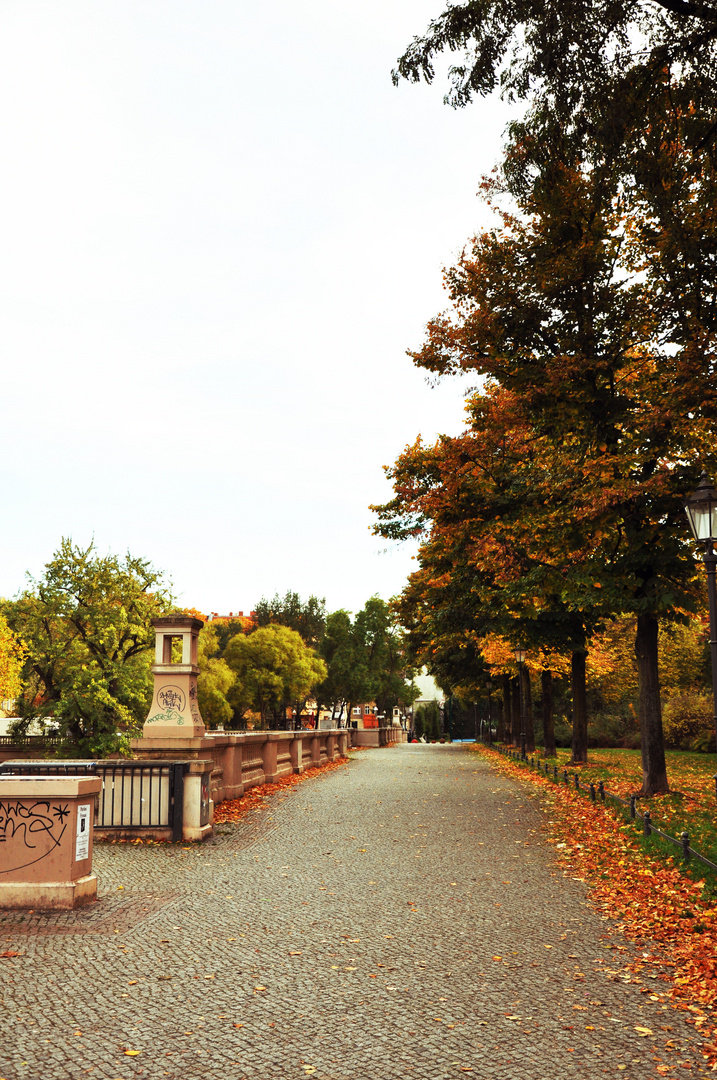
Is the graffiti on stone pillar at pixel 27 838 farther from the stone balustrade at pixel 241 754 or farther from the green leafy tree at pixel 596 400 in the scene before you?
the green leafy tree at pixel 596 400

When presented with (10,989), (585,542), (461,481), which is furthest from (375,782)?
(10,989)

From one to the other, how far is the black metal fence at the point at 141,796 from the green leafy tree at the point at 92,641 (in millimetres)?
16090

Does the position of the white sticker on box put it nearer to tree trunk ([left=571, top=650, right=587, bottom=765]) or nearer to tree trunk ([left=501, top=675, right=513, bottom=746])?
tree trunk ([left=571, top=650, right=587, bottom=765])

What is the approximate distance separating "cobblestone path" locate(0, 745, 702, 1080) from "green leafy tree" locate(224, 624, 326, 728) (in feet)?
202

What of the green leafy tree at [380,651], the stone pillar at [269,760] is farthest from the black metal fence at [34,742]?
the green leafy tree at [380,651]

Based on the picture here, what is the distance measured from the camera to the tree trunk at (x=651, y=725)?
48.8ft

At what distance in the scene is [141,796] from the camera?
1223 centimetres

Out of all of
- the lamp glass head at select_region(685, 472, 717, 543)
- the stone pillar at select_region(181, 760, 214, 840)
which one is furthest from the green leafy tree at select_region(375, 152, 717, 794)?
the stone pillar at select_region(181, 760, 214, 840)

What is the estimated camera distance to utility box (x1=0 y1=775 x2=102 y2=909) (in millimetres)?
7773

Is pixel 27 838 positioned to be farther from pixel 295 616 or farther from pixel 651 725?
pixel 295 616

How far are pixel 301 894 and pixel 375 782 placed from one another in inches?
549

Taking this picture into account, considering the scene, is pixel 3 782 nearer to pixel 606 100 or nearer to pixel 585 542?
pixel 606 100

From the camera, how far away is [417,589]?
34.9m

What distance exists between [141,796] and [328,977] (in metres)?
7.02
